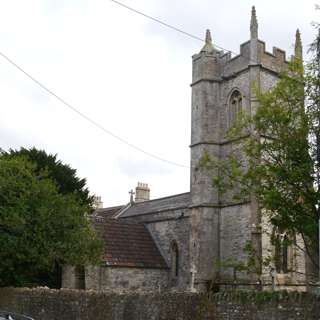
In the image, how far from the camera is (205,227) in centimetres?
3100

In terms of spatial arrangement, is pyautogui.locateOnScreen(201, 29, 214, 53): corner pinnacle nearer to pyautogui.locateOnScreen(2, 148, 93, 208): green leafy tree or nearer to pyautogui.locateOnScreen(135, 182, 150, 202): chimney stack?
pyautogui.locateOnScreen(2, 148, 93, 208): green leafy tree

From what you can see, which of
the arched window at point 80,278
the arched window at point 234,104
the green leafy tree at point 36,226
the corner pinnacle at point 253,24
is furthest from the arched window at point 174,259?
the corner pinnacle at point 253,24

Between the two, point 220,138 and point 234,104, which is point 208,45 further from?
point 220,138

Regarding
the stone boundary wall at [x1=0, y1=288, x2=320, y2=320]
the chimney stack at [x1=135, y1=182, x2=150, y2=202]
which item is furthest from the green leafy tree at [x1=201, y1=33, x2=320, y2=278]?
the chimney stack at [x1=135, y1=182, x2=150, y2=202]

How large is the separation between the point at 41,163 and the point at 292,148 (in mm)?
19140

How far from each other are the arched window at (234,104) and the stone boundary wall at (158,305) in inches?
633

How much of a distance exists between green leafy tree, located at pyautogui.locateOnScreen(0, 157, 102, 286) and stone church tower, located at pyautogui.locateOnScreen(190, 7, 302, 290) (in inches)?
342

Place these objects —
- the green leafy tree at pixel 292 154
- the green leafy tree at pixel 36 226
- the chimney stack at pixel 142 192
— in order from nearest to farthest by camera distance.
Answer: the green leafy tree at pixel 292 154
the green leafy tree at pixel 36 226
the chimney stack at pixel 142 192

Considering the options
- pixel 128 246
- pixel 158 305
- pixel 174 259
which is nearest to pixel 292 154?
pixel 158 305

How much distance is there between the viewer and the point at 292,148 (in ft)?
46.2

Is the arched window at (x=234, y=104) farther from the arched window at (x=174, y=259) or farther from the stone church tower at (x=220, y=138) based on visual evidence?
the arched window at (x=174, y=259)

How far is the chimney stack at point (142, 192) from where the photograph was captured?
51.6 metres

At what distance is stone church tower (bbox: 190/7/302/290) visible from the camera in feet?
98.1

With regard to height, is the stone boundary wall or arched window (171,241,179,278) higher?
arched window (171,241,179,278)
